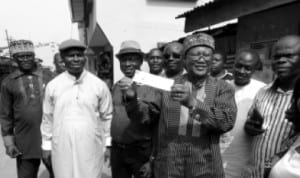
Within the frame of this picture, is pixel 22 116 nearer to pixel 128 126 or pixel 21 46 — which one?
pixel 21 46

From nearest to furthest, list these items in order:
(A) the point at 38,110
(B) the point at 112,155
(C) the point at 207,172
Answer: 1. (C) the point at 207,172
2. (B) the point at 112,155
3. (A) the point at 38,110

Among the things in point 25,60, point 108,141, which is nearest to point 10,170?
point 25,60

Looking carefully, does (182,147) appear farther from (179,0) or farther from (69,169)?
(179,0)

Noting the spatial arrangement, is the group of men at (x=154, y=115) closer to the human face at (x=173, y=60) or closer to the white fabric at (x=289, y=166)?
the human face at (x=173, y=60)

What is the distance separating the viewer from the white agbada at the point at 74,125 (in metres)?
2.57

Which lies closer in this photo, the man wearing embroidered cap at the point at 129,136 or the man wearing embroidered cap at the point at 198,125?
the man wearing embroidered cap at the point at 198,125

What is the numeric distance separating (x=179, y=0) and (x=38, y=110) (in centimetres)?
757

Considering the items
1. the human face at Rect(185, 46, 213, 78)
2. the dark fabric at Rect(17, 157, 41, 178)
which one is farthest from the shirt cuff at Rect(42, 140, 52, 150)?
the human face at Rect(185, 46, 213, 78)

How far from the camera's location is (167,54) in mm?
3113

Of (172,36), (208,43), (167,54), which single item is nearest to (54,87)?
(167,54)

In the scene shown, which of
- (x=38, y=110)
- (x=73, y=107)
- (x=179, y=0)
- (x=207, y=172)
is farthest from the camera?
(x=179, y=0)

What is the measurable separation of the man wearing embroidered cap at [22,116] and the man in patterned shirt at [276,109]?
7.88 ft

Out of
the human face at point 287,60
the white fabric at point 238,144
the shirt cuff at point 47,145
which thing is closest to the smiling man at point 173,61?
the white fabric at point 238,144

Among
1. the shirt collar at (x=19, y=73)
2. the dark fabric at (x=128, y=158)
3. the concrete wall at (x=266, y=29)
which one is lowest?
the dark fabric at (x=128, y=158)
